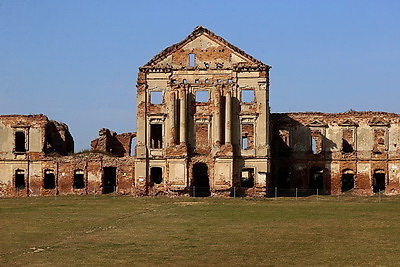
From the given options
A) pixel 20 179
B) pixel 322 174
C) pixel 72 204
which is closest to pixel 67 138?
pixel 20 179

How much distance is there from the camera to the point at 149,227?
2569cm

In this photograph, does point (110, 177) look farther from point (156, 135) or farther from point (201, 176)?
point (201, 176)

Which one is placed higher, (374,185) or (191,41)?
(191,41)

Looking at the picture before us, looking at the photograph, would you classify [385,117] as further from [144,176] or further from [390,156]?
[144,176]

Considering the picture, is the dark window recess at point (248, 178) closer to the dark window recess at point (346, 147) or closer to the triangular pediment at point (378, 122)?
the dark window recess at point (346, 147)

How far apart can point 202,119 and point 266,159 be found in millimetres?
4913

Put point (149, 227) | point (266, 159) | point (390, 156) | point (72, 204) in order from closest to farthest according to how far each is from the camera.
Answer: point (149, 227) → point (72, 204) → point (266, 159) → point (390, 156)

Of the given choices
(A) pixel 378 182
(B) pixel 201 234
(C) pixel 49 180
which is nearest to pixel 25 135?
(C) pixel 49 180

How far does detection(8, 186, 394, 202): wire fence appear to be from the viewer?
1727 inches

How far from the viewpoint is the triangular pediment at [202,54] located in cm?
4522

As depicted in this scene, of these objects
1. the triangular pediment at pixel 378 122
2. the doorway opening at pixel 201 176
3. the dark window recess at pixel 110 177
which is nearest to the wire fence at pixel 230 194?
the dark window recess at pixel 110 177

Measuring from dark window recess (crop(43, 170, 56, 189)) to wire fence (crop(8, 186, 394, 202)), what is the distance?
1283 millimetres

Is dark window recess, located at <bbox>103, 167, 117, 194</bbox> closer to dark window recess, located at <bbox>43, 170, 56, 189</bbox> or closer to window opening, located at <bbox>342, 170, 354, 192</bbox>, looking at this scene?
dark window recess, located at <bbox>43, 170, 56, 189</bbox>

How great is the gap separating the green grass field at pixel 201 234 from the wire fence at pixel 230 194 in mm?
6280
